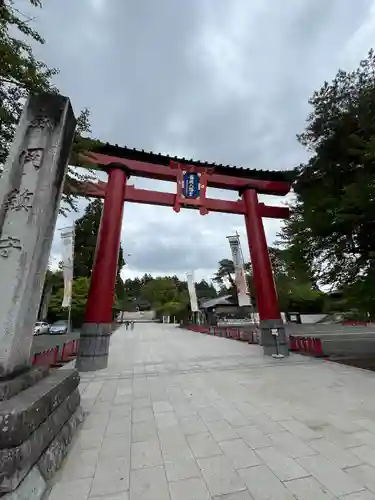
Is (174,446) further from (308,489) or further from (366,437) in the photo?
(366,437)

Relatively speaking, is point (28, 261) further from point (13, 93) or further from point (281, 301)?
point (281, 301)

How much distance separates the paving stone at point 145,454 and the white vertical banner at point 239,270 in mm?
13028

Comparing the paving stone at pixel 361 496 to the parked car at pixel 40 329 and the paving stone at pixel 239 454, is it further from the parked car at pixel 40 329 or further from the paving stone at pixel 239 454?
the parked car at pixel 40 329

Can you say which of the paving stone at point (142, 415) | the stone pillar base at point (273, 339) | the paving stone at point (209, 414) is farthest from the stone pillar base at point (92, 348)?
the stone pillar base at point (273, 339)

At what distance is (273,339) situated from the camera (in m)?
10.7

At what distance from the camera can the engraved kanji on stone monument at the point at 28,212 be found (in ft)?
9.77

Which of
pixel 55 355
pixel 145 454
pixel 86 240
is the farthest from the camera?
pixel 86 240

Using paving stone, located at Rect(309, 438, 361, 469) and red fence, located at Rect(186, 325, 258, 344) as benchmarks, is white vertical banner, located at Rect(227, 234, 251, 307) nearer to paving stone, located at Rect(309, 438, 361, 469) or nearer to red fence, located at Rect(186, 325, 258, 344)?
red fence, located at Rect(186, 325, 258, 344)

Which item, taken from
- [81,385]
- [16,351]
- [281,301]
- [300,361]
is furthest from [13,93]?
[281,301]

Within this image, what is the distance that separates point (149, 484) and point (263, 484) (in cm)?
102

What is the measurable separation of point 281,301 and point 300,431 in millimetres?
37457

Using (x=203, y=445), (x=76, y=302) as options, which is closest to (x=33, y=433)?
(x=203, y=445)

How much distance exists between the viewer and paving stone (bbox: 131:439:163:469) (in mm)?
2885

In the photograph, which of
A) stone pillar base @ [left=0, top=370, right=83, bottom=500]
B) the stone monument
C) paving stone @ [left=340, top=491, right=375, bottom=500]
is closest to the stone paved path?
paving stone @ [left=340, top=491, right=375, bottom=500]
